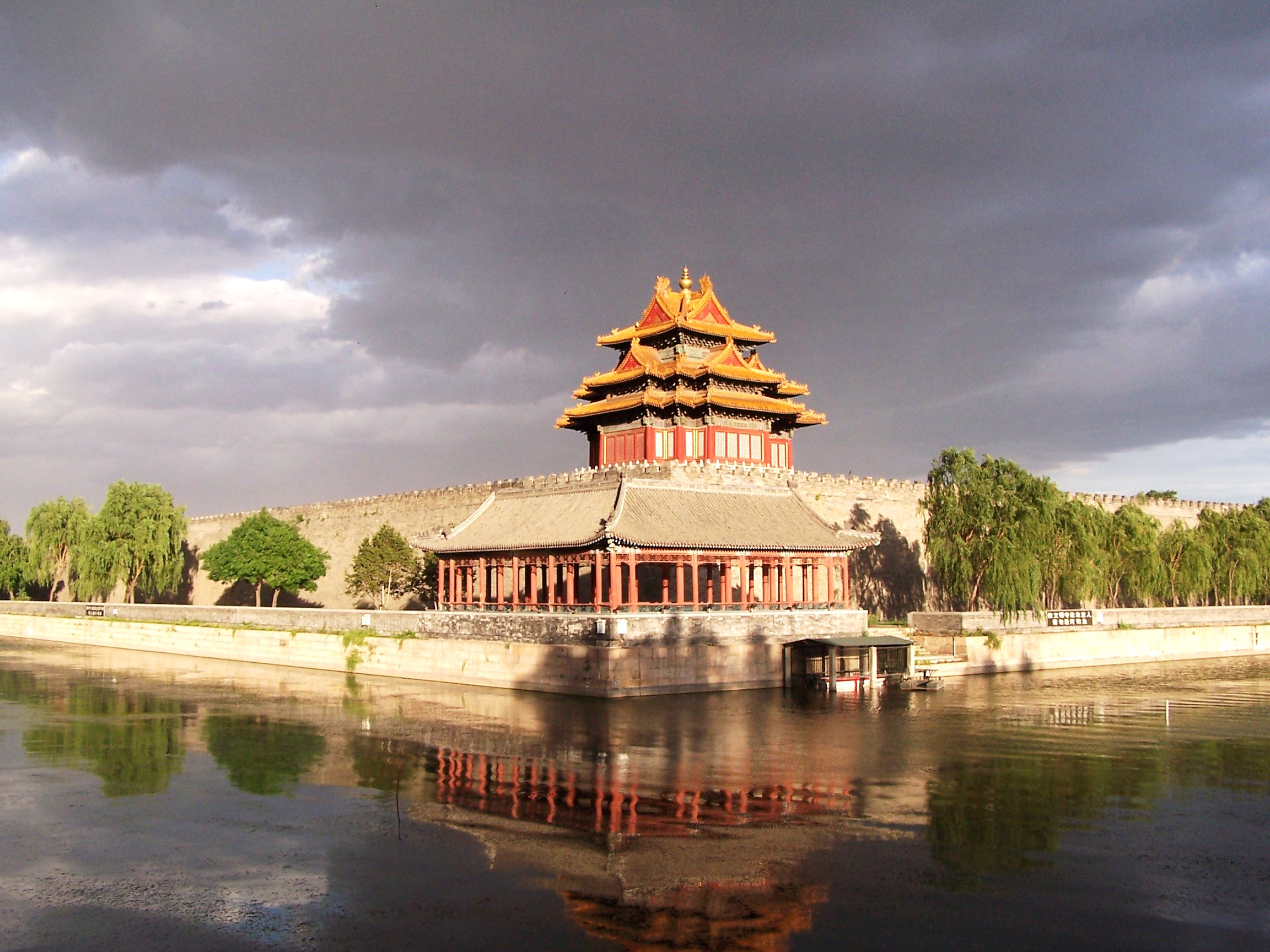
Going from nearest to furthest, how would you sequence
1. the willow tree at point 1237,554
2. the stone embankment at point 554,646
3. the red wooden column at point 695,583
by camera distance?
the stone embankment at point 554,646
the red wooden column at point 695,583
the willow tree at point 1237,554

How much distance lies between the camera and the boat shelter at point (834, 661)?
29484mm

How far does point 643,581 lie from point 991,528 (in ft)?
42.6

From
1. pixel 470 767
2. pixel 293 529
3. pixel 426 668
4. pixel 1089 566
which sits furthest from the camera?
pixel 293 529

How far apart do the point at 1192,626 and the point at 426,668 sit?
29291mm

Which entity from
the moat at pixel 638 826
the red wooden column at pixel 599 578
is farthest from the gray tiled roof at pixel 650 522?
the moat at pixel 638 826

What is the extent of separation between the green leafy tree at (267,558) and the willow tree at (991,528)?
90.2 feet

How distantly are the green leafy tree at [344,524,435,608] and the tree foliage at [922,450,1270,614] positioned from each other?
1984cm

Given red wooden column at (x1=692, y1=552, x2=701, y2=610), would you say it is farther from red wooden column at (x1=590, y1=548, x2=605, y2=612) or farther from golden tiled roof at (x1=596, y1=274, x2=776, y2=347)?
golden tiled roof at (x1=596, y1=274, x2=776, y2=347)

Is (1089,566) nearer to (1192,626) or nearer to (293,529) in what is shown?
(1192,626)

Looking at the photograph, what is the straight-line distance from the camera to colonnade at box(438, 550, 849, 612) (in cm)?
2947

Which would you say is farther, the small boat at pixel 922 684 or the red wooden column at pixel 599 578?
the small boat at pixel 922 684

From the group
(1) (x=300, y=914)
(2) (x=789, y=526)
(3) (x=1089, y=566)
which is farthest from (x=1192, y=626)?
(1) (x=300, y=914)

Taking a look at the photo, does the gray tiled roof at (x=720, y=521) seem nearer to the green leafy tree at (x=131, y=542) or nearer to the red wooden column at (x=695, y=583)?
the red wooden column at (x=695, y=583)

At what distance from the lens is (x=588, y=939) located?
10906mm
